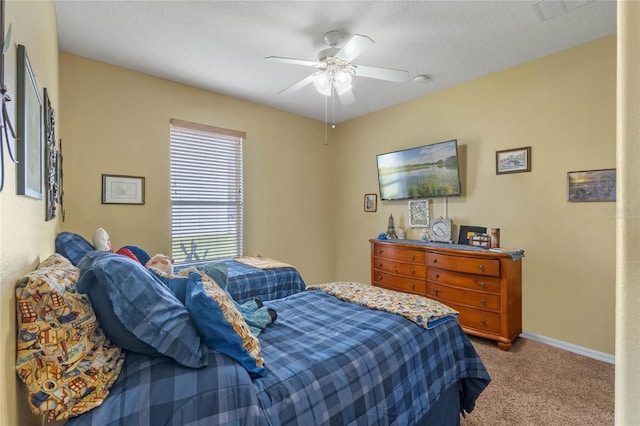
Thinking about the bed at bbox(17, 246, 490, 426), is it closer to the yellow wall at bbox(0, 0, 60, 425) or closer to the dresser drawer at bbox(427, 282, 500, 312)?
the yellow wall at bbox(0, 0, 60, 425)

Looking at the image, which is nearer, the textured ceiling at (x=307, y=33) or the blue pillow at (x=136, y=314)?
the blue pillow at (x=136, y=314)

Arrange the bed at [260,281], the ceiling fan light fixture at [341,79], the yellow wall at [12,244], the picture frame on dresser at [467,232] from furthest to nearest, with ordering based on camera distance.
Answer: the picture frame on dresser at [467,232] < the bed at [260,281] < the ceiling fan light fixture at [341,79] < the yellow wall at [12,244]

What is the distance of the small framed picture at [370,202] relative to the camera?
14.5 ft

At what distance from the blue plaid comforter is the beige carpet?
428mm

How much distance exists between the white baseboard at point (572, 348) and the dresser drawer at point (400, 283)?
3.43 ft

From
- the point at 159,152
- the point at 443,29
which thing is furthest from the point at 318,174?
the point at 443,29

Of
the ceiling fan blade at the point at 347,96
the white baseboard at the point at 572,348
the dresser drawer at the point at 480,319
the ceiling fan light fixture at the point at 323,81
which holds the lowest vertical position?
the white baseboard at the point at 572,348

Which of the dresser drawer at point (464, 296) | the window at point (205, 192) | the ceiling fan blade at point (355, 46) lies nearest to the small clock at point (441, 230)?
the dresser drawer at point (464, 296)

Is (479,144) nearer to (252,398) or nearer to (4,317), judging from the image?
(252,398)

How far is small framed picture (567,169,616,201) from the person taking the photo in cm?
255

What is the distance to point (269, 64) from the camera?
2977mm

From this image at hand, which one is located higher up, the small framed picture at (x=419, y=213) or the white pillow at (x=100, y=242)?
the small framed picture at (x=419, y=213)

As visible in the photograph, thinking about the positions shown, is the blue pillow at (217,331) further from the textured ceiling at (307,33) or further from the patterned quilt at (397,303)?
the textured ceiling at (307,33)

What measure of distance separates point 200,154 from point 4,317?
3.15 m
